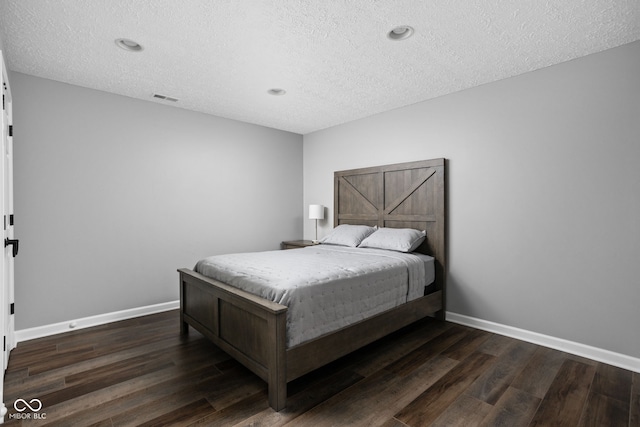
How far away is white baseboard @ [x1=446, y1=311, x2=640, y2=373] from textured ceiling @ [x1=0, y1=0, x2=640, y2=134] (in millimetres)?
2434

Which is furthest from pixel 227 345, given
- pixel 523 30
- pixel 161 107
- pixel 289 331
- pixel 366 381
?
pixel 523 30

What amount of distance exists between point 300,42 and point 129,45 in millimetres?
1364

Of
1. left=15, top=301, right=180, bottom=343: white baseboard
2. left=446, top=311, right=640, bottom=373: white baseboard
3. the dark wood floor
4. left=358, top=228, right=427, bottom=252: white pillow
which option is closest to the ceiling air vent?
left=15, top=301, right=180, bottom=343: white baseboard

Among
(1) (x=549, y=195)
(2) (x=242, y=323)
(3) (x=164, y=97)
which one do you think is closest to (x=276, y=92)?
(3) (x=164, y=97)

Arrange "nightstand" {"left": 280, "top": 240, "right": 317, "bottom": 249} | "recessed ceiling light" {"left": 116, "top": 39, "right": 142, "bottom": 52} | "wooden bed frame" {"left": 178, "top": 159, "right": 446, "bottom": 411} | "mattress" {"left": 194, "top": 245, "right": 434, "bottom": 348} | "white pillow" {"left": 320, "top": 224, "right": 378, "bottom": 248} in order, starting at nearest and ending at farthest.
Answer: "wooden bed frame" {"left": 178, "top": 159, "right": 446, "bottom": 411}, "mattress" {"left": 194, "top": 245, "right": 434, "bottom": 348}, "recessed ceiling light" {"left": 116, "top": 39, "right": 142, "bottom": 52}, "white pillow" {"left": 320, "top": 224, "right": 378, "bottom": 248}, "nightstand" {"left": 280, "top": 240, "right": 317, "bottom": 249}

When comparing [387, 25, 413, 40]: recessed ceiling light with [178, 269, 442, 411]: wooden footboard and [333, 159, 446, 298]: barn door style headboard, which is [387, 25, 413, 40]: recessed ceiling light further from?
[178, 269, 442, 411]: wooden footboard

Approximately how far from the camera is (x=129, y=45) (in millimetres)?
2561

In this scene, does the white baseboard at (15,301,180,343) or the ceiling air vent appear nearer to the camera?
the white baseboard at (15,301,180,343)

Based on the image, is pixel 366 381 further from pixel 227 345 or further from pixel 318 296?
pixel 227 345

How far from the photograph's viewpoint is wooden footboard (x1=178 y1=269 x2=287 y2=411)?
196 cm

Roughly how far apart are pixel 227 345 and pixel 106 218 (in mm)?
2135

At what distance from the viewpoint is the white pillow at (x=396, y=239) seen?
11.5 ft

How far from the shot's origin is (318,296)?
7.31 ft

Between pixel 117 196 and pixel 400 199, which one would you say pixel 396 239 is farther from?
pixel 117 196
